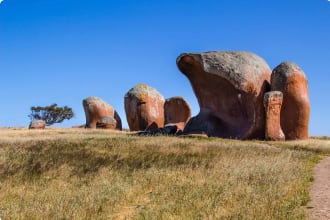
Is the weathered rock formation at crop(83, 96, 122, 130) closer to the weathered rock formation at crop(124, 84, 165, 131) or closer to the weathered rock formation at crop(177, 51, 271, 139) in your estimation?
the weathered rock formation at crop(124, 84, 165, 131)

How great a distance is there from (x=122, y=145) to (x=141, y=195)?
10689 mm

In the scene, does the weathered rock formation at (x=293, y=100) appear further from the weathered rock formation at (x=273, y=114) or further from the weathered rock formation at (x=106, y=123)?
the weathered rock formation at (x=106, y=123)

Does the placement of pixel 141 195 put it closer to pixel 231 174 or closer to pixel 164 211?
pixel 164 211

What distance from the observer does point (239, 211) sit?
8.24 metres

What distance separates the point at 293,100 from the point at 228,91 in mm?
5779

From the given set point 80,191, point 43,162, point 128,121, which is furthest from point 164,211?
point 128,121

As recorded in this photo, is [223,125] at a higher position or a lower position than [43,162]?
higher

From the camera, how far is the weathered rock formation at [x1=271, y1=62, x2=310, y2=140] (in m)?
30.5

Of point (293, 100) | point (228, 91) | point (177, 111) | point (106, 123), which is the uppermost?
point (228, 91)

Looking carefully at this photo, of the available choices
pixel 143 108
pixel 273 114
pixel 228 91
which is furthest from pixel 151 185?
pixel 143 108

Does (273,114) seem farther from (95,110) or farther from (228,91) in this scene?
(95,110)

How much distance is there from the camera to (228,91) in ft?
112

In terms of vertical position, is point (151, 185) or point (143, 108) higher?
point (143, 108)

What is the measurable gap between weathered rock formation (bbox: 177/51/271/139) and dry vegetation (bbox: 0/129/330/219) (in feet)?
44.1
